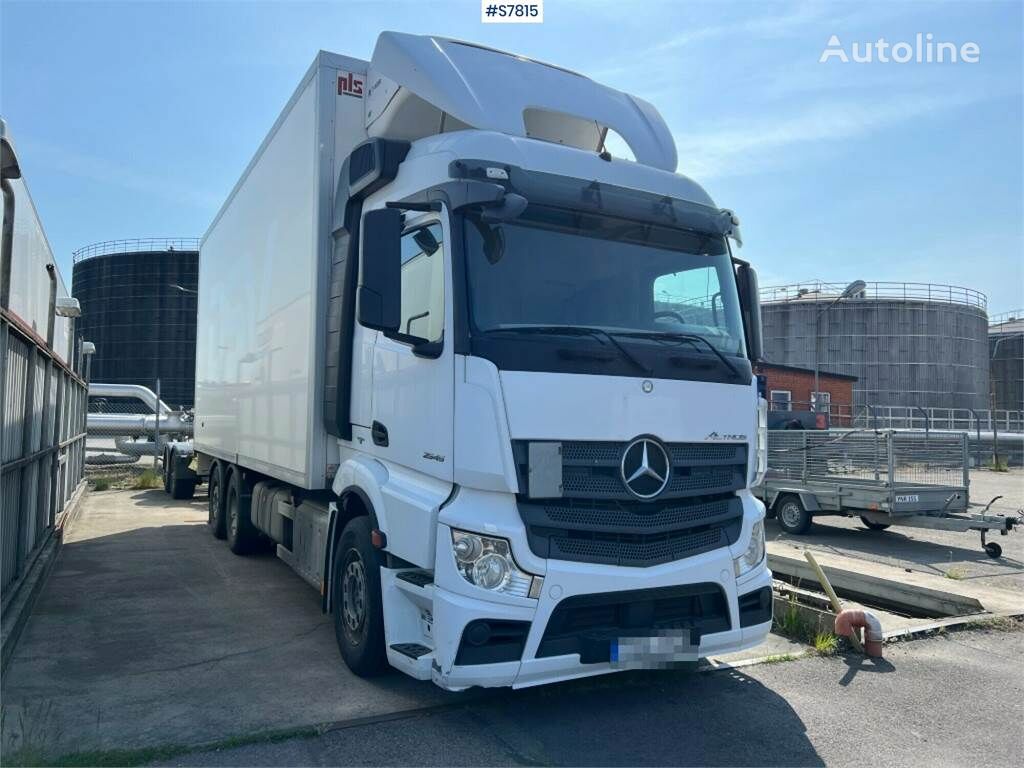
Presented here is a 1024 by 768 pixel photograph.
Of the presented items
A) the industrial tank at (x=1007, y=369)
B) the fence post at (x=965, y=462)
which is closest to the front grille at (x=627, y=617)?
the fence post at (x=965, y=462)

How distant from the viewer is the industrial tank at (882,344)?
144 feet

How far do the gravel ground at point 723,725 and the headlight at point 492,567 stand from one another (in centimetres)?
86

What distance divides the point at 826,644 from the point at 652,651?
227 centimetres

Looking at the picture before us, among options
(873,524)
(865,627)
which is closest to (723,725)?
(865,627)

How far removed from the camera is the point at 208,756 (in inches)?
154

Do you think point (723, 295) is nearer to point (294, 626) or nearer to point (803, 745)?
point (803, 745)

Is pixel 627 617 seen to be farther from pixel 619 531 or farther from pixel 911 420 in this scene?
pixel 911 420

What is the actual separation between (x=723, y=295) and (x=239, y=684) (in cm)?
396

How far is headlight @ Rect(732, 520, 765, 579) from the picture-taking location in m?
4.58

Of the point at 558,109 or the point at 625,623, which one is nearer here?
the point at 625,623

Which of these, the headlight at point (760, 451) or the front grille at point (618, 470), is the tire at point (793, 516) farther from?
the front grille at point (618, 470)

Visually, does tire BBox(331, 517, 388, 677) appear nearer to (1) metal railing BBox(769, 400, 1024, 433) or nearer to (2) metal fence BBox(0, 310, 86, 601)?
(2) metal fence BBox(0, 310, 86, 601)

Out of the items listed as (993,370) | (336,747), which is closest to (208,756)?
(336,747)

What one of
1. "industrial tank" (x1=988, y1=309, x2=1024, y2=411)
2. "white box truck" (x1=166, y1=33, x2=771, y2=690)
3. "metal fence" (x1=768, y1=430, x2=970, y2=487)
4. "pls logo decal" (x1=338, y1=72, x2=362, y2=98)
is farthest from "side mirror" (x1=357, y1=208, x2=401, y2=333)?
"industrial tank" (x1=988, y1=309, x2=1024, y2=411)
